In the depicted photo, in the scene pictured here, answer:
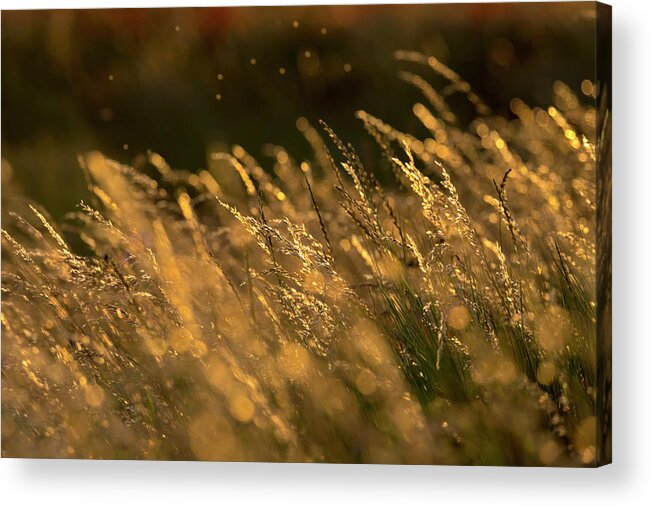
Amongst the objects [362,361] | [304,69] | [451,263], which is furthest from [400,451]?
[304,69]

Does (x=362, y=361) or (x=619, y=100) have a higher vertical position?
(x=619, y=100)

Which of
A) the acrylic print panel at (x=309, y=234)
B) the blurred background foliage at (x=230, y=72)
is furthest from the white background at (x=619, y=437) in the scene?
the blurred background foliage at (x=230, y=72)

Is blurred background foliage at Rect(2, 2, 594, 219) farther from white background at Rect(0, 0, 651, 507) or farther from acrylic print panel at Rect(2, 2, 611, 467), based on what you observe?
white background at Rect(0, 0, 651, 507)

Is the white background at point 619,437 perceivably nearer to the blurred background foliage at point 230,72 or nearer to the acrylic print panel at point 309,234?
the acrylic print panel at point 309,234

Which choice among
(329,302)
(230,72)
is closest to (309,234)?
(329,302)

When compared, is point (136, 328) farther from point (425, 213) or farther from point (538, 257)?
point (538, 257)

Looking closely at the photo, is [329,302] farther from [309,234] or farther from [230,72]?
[230,72]

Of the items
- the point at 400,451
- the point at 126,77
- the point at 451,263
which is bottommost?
the point at 400,451
